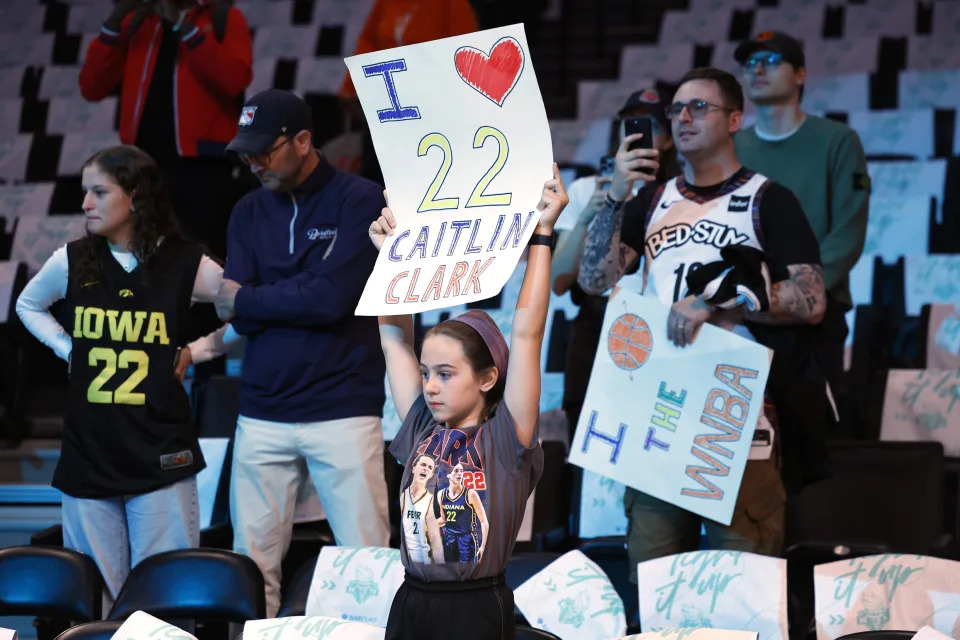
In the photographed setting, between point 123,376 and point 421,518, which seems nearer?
point 421,518

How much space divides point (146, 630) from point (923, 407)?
313 centimetres

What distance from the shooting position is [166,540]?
3568mm

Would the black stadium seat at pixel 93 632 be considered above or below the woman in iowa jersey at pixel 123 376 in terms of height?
below

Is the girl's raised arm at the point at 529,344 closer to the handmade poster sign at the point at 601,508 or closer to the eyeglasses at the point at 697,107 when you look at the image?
the eyeglasses at the point at 697,107

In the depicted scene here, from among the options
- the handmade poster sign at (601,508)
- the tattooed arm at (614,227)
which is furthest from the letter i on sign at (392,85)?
the handmade poster sign at (601,508)

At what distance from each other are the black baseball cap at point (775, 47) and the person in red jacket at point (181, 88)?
2.00 meters

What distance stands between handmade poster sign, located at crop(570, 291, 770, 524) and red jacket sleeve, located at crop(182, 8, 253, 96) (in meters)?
2.22

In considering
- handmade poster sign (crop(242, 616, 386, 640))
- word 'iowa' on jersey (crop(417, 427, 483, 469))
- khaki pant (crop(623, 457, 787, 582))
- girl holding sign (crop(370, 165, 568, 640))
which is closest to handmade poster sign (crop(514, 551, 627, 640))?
khaki pant (crop(623, 457, 787, 582))

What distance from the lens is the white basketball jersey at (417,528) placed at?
2.41 meters

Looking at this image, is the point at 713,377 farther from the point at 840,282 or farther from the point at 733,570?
the point at 840,282

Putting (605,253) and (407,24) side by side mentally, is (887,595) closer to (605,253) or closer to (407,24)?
(605,253)

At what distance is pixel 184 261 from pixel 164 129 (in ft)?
5.01

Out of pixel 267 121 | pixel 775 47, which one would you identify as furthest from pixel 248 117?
pixel 775 47

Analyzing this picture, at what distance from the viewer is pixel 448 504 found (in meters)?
2.42
